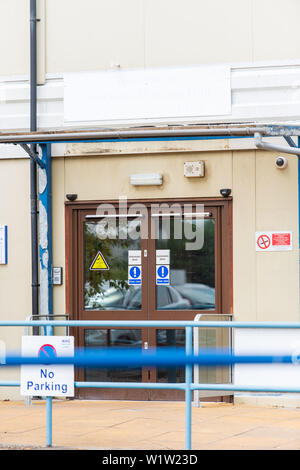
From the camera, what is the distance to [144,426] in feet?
28.6

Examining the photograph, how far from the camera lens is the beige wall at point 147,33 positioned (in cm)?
1021

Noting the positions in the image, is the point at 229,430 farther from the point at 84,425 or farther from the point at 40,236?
the point at 40,236

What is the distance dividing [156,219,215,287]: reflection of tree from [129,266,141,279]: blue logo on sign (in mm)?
359

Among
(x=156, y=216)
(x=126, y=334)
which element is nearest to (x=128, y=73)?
(x=156, y=216)

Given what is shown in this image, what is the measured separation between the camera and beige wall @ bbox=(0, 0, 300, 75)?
10.2 metres

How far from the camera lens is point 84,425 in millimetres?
8820

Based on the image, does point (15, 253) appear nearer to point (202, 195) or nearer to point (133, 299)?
point (133, 299)

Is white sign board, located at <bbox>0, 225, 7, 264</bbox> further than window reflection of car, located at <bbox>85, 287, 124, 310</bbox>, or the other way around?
white sign board, located at <bbox>0, 225, 7, 264</bbox>

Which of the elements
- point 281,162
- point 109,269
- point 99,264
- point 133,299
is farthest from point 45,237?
point 281,162

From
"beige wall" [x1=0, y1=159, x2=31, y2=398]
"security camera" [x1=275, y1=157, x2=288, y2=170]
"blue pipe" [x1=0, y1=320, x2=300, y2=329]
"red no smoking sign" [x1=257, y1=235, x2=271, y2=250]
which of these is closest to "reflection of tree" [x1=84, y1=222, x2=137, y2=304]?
"beige wall" [x1=0, y1=159, x2=31, y2=398]

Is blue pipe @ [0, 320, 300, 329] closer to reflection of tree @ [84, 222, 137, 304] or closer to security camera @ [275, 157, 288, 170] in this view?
reflection of tree @ [84, 222, 137, 304]

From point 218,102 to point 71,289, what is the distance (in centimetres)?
279

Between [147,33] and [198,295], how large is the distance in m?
3.09

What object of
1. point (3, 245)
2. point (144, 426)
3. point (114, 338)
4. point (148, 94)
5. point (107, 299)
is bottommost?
point (144, 426)
